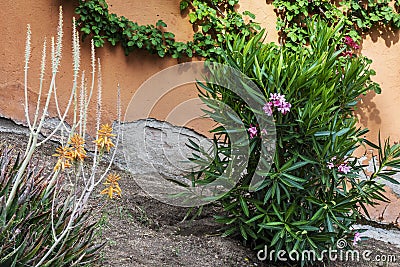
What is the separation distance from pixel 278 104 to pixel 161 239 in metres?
1.00

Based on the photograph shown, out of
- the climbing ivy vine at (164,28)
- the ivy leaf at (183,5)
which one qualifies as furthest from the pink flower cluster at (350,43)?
the ivy leaf at (183,5)

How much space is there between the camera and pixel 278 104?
2.87 metres

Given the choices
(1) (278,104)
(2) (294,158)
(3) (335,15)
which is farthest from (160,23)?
(2) (294,158)

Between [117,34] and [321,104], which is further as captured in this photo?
[117,34]

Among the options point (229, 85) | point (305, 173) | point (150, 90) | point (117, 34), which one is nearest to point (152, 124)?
point (150, 90)

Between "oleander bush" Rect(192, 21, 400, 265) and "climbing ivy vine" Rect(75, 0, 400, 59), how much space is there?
925mm

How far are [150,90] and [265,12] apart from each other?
1.11 meters

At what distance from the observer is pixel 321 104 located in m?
2.81

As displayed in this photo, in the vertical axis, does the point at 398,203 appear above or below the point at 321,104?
below

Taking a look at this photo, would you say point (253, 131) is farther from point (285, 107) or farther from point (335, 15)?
point (335, 15)

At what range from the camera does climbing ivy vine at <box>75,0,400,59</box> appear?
12.8 ft

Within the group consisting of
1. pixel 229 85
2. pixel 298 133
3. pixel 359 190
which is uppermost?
pixel 229 85

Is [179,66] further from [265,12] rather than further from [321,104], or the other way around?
[321,104]

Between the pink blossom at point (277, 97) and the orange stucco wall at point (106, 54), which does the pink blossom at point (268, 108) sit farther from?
the orange stucco wall at point (106, 54)
